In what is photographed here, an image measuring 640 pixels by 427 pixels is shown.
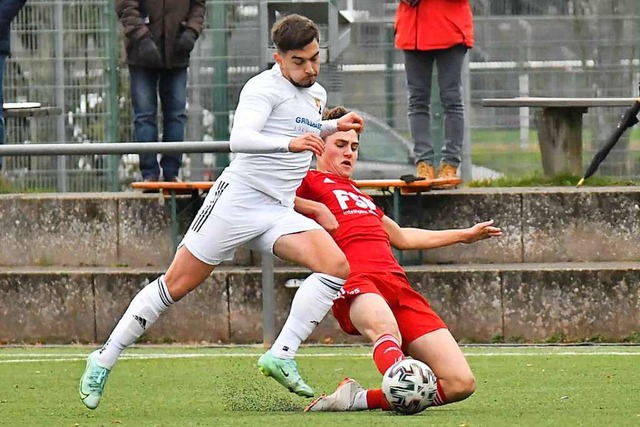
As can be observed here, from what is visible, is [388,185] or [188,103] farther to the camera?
[188,103]

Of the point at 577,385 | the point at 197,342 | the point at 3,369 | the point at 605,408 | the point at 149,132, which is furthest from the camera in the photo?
the point at 149,132

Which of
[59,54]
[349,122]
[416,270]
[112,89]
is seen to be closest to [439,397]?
[349,122]

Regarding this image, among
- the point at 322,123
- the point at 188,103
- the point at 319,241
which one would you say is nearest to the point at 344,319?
the point at 319,241

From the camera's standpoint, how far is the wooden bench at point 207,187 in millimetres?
12312

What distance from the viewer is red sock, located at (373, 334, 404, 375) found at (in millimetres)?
7355

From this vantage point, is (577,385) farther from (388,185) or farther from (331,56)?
(331,56)

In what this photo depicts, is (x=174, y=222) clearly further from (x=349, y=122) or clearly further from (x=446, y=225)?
(x=349, y=122)

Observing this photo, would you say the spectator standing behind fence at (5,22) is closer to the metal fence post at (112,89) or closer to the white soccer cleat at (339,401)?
the metal fence post at (112,89)

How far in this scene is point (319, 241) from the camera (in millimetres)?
7773

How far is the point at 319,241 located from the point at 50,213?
18.5 ft

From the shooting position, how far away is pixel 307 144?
7.36m

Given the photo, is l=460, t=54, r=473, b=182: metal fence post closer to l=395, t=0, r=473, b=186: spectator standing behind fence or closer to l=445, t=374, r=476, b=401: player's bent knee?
l=395, t=0, r=473, b=186: spectator standing behind fence

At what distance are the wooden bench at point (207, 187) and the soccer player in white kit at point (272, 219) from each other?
4.04 meters

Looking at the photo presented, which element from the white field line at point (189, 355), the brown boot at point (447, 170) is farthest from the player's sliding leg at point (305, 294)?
the brown boot at point (447, 170)
